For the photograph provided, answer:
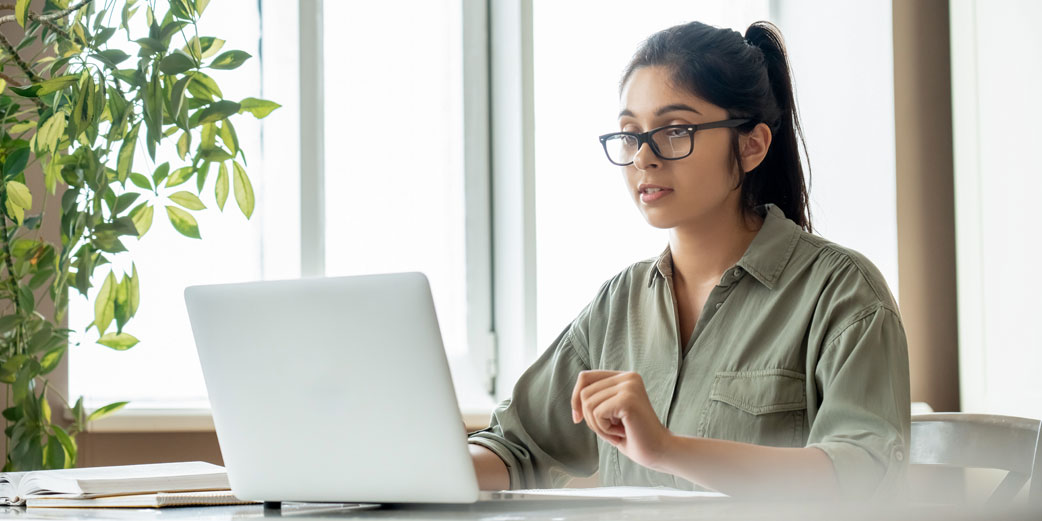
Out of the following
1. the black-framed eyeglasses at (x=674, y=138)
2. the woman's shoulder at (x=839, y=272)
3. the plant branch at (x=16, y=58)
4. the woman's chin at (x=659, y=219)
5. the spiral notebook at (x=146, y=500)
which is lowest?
the spiral notebook at (x=146, y=500)

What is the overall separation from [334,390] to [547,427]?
0.63m

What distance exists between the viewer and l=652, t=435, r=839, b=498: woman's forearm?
97 cm

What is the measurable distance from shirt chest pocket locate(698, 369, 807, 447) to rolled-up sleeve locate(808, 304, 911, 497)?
0.15ft

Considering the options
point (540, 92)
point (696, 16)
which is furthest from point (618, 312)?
point (696, 16)

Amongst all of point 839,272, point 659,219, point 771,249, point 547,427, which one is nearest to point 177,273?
point 547,427

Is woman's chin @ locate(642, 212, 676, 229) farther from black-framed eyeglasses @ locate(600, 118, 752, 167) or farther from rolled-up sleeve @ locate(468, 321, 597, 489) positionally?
rolled-up sleeve @ locate(468, 321, 597, 489)

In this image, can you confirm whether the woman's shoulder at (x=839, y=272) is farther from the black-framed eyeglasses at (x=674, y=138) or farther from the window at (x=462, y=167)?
the window at (x=462, y=167)

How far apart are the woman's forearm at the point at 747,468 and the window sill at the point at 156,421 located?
125 cm

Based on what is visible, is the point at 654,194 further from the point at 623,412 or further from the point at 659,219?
the point at 623,412

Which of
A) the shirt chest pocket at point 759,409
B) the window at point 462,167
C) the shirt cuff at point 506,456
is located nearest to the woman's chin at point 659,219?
the shirt chest pocket at point 759,409

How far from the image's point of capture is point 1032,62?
6.68 ft

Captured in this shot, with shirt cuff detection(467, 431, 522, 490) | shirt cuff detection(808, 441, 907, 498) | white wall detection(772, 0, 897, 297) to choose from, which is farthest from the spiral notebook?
white wall detection(772, 0, 897, 297)

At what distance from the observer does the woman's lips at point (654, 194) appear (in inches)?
53.4

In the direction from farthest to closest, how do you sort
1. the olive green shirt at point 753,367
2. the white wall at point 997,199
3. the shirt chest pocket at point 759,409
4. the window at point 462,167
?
the window at point 462,167, the white wall at point 997,199, the shirt chest pocket at point 759,409, the olive green shirt at point 753,367
